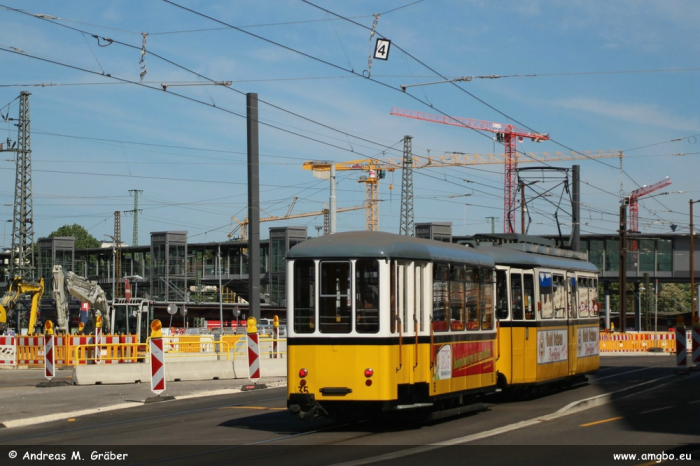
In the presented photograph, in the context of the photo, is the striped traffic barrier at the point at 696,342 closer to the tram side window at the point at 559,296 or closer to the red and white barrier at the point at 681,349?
the red and white barrier at the point at 681,349

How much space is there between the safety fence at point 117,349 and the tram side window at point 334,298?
1275 cm

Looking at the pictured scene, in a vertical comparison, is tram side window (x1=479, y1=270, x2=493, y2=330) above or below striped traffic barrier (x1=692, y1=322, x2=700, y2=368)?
above

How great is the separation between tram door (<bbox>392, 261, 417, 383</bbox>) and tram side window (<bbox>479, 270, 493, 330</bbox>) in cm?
260

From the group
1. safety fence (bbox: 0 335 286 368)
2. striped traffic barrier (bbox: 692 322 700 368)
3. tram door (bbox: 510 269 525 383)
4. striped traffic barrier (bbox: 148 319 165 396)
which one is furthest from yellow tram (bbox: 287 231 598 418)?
striped traffic barrier (bbox: 692 322 700 368)

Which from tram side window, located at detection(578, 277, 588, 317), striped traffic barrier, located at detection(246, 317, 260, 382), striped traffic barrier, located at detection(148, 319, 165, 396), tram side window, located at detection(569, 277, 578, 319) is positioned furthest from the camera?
tram side window, located at detection(578, 277, 588, 317)

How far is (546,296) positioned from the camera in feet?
60.5

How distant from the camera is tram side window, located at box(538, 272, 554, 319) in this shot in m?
18.2

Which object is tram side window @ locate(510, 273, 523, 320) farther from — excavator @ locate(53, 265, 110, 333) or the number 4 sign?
excavator @ locate(53, 265, 110, 333)

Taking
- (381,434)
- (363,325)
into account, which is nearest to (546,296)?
(363,325)

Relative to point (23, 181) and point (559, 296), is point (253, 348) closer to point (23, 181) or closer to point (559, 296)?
point (559, 296)

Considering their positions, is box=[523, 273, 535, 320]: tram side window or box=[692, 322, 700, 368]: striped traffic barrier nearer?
box=[523, 273, 535, 320]: tram side window
